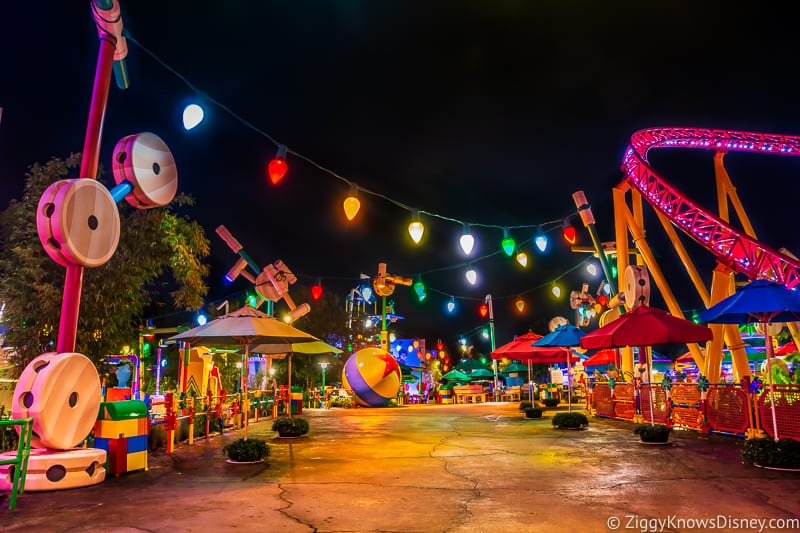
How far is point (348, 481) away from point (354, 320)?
122 ft

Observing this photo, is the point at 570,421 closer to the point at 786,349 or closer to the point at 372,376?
the point at 372,376

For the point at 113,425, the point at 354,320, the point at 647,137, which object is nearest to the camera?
the point at 113,425

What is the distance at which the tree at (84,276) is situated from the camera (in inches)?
401

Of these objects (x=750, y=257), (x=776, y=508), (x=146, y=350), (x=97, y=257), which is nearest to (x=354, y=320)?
(x=146, y=350)

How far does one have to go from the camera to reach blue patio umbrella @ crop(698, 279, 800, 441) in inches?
357

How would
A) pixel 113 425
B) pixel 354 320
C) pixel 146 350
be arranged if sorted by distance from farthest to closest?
pixel 354 320 < pixel 146 350 < pixel 113 425

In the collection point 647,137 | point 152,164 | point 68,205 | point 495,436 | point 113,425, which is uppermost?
point 647,137

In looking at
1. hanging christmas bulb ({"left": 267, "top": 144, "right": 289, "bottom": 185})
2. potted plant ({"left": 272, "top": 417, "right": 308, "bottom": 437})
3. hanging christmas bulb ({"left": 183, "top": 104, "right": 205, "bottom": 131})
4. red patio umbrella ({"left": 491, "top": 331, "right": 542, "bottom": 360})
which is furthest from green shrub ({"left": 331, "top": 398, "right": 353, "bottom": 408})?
hanging christmas bulb ({"left": 183, "top": 104, "right": 205, "bottom": 131})

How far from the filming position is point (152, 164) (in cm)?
923

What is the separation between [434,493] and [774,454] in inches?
199

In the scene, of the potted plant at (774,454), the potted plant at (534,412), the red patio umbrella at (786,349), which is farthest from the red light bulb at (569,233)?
the red patio umbrella at (786,349)

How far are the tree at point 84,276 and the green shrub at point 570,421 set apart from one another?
10.5 metres

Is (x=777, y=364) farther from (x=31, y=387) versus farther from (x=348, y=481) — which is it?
(x=31, y=387)

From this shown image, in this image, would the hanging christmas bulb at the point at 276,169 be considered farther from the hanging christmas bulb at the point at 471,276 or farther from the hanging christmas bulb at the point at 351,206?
the hanging christmas bulb at the point at 471,276
